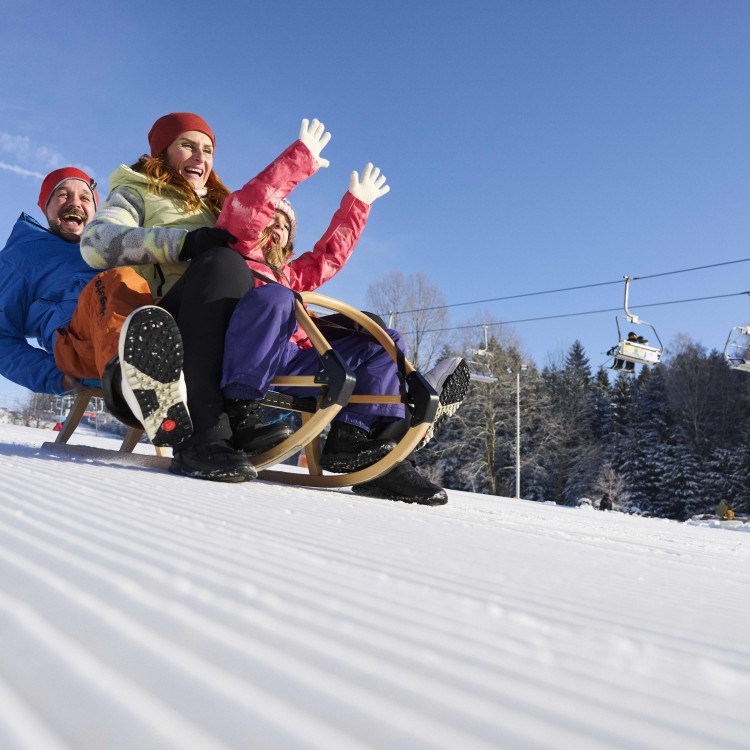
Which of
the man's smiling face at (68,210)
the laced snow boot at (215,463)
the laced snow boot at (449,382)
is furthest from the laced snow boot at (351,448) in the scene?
the man's smiling face at (68,210)

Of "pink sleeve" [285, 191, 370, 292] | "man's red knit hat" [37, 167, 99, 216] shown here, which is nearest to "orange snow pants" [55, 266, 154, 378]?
"pink sleeve" [285, 191, 370, 292]

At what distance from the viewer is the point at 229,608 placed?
0.41 metres

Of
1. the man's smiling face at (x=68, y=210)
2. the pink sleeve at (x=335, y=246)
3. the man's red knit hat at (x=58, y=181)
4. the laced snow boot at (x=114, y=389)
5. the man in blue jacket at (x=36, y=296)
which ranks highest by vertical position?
the man's red knit hat at (x=58, y=181)

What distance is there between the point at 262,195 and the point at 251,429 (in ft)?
1.82

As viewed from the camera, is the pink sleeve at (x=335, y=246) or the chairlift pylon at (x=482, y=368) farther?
the chairlift pylon at (x=482, y=368)

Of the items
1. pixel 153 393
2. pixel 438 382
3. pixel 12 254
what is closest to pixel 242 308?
pixel 153 393

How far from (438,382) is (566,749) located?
1494mm

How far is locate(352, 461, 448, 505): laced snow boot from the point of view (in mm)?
1633

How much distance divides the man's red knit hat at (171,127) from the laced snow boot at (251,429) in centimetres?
99

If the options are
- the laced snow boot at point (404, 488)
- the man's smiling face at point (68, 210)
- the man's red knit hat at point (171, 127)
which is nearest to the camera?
the laced snow boot at point (404, 488)

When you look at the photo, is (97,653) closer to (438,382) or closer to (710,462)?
(438,382)

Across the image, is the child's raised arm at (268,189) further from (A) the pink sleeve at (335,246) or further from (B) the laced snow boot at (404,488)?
(B) the laced snow boot at (404,488)

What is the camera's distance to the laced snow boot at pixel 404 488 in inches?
64.3

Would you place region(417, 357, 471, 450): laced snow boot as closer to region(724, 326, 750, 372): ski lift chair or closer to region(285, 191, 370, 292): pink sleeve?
region(285, 191, 370, 292): pink sleeve
